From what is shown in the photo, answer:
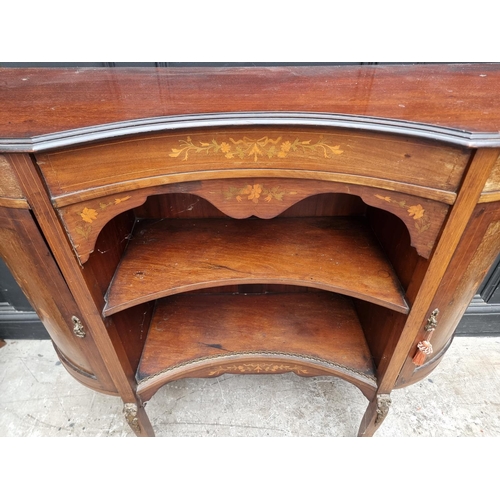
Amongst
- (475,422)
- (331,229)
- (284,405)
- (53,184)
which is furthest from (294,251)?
(475,422)

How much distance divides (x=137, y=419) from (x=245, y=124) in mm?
792

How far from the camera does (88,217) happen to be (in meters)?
0.61

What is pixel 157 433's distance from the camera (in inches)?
45.1

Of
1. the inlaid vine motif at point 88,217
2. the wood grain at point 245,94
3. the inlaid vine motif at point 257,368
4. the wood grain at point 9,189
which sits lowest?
the inlaid vine motif at point 257,368

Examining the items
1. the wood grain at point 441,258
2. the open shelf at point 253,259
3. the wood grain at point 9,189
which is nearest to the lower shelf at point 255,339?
the wood grain at point 441,258

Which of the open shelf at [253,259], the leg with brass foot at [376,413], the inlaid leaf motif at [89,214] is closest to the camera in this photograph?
the inlaid leaf motif at [89,214]

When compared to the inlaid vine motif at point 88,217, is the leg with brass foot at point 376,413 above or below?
below

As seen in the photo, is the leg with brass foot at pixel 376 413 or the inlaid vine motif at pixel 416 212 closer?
the inlaid vine motif at pixel 416 212

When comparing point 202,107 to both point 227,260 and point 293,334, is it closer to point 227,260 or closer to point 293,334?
point 227,260

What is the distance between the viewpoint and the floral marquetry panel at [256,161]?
1.80ft

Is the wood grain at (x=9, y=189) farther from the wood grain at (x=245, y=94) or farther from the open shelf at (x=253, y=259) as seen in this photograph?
the open shelf at (x=253, y=259)

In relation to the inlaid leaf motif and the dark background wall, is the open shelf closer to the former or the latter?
the inlaid leaf motif

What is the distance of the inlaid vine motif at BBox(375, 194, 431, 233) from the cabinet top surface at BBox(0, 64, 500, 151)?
0.13 m

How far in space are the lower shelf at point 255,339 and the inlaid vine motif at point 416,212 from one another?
46 cm
